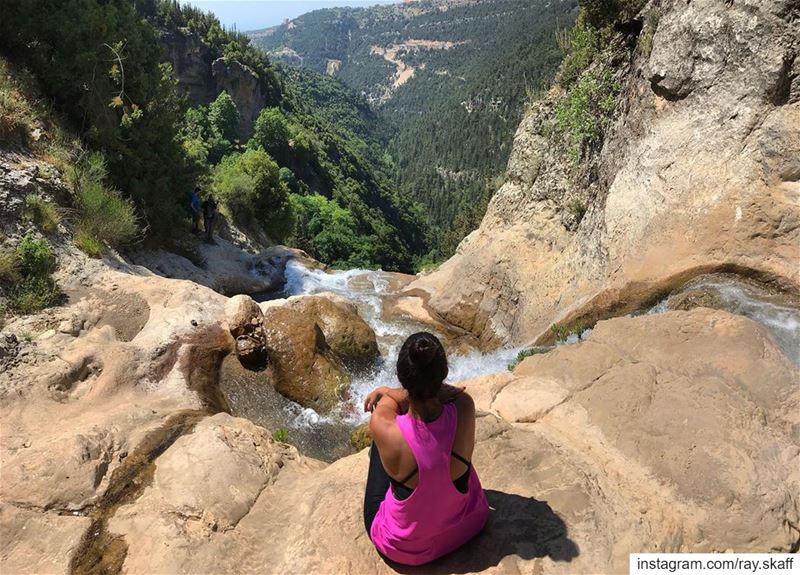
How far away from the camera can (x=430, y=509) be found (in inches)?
133

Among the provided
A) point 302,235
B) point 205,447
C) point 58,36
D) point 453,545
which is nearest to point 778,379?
point 453,545

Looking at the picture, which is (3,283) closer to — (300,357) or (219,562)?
(300,357)

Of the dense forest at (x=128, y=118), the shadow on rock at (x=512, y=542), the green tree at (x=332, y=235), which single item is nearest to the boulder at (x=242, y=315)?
the dense forest at (x=128, y=118)

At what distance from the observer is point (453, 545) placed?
3682 mm

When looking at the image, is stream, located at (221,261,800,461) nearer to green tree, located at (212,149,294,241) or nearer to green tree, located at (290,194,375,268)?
green tree, located at (212,149,294,241)

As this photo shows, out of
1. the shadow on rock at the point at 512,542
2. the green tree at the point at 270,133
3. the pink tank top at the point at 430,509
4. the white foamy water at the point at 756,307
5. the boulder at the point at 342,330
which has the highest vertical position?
the pink tank top at the point at 430,509

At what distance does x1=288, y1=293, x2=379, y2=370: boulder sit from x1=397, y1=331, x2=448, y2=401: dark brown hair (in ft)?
23.3

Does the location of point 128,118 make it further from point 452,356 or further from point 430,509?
point 430,509

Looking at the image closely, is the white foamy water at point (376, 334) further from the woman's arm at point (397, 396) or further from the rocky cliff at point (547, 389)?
the woman's arm at point (397, 396)

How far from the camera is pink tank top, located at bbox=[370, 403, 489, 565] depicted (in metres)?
3.19

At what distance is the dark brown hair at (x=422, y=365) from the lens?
3088 mm

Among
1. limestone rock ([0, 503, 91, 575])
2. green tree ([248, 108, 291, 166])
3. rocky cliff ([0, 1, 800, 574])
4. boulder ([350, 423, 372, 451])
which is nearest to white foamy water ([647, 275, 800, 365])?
rocky cliff ([0, 1, 800, 574])

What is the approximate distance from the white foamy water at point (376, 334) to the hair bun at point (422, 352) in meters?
5.87

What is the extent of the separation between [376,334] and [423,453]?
33.6ft
